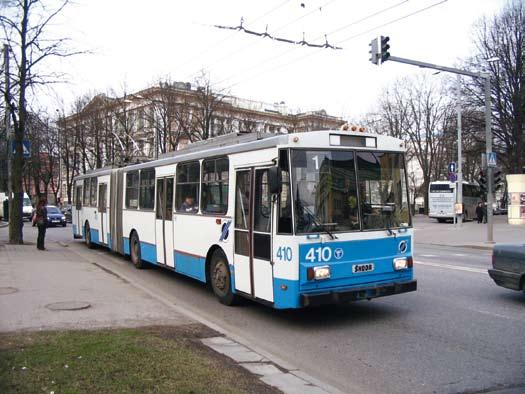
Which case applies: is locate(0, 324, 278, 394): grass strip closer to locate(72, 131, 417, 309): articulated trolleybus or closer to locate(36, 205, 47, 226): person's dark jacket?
locate(72, 131, 417, 309): articulated trolleybus

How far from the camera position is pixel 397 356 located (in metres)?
6.37

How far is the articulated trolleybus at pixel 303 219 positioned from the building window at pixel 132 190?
174 inches

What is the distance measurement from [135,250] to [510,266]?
31.2ft

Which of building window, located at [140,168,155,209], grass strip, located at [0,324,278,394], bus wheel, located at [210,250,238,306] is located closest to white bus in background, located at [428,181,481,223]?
building window, located at [140,168,155,209]

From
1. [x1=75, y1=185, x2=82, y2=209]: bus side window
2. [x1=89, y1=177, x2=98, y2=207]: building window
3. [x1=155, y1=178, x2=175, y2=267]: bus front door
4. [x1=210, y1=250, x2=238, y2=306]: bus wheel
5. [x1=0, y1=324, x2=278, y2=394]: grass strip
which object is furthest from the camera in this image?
[x1=75, y1=185, x2=82, y2=209]: bus side window

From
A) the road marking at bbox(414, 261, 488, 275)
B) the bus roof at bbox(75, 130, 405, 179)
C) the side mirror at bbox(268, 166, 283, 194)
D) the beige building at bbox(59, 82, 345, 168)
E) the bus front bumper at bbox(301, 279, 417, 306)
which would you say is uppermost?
the beige building at bbox(59, 82, 345, 168)

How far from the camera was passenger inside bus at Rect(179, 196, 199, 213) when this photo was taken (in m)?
10.6

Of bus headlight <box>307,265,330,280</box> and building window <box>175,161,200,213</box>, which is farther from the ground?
building window <box>175,161,200,213</box>

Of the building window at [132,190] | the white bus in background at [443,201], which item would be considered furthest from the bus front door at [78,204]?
the white bus in background at [443,201]

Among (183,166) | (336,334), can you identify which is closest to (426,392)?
(336,334)

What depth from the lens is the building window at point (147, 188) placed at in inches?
519

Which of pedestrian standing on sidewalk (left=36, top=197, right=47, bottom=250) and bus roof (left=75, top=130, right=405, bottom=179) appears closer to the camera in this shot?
bus roof (left=75, top=130, right=405, bottom=179)

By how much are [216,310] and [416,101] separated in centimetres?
5379

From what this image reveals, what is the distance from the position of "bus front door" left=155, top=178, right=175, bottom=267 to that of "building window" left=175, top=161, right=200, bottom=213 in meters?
0.53
